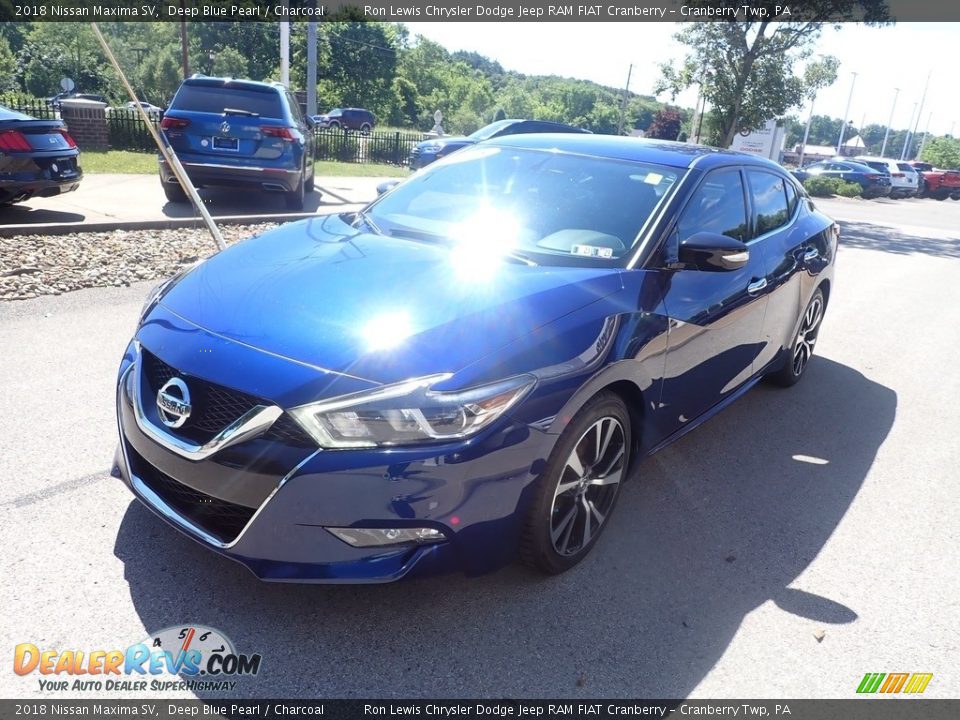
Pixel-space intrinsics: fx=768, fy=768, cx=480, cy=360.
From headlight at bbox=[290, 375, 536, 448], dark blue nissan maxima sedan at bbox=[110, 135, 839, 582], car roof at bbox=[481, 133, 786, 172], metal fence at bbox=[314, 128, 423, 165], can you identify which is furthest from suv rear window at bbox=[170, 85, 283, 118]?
metal fence at bbox=[314, 128, 423, 165]

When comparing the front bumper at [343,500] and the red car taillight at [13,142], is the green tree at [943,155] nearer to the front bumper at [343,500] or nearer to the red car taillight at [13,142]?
the red car taillight at [13,142]

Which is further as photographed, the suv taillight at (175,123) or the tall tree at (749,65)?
the tall tree at (749,65)

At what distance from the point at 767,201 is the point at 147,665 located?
4.17m

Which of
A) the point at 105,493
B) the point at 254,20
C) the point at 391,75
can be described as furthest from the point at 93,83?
the point at 105,493

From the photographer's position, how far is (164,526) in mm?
3051

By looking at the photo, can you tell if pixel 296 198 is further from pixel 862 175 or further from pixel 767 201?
pixel 862 175

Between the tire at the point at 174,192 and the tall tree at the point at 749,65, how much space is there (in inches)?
617

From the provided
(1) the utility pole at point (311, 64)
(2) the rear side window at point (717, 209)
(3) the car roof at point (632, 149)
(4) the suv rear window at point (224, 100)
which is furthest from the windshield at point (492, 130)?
(1) the utility pole at point (311, 64)

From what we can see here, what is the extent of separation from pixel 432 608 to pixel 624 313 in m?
1.35

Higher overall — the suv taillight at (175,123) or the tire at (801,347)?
the suv taillight at (175,123)

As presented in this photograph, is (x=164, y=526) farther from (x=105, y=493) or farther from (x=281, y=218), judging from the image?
(x=281, y=218)

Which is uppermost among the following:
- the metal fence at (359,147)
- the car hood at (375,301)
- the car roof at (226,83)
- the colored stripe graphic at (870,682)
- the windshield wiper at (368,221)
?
the car roof at (226,83)

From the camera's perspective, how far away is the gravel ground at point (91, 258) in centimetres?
615

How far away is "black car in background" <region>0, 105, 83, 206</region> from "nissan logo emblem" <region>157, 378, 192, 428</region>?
6573mm
